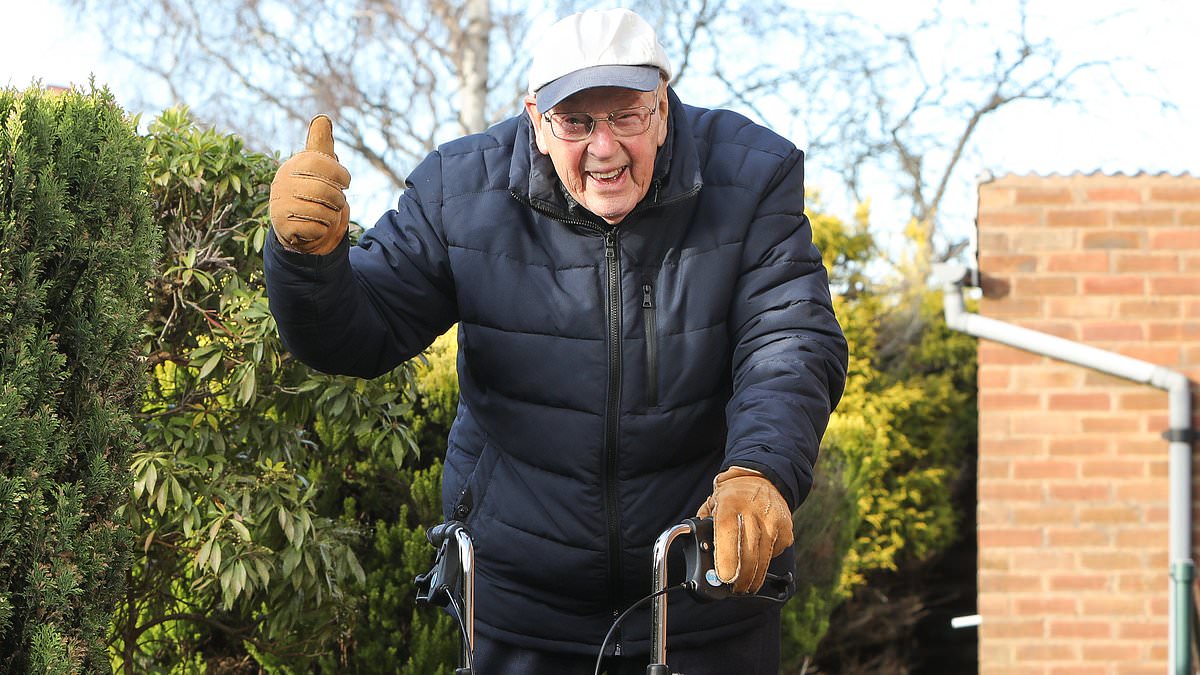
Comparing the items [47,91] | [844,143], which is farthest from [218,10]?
[47,91]

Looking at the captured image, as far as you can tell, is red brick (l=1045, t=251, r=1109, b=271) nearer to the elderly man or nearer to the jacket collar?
the elderly man

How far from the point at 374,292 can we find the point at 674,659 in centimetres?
92

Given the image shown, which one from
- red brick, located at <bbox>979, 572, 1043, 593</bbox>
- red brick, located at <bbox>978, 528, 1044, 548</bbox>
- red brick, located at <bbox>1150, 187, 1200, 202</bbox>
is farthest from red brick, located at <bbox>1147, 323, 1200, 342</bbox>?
red brick, located at <bbox>979, 572, 1043, 593</bbox>

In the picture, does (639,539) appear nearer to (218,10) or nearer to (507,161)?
(507,161)

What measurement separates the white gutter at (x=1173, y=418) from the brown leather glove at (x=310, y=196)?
4.83 metres

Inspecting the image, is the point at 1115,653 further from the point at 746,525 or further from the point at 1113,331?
the point at 746,525

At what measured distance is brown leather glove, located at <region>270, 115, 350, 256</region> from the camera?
7.66 feet

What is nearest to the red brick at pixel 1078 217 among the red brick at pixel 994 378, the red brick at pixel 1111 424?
the red brick at pixel 994 378

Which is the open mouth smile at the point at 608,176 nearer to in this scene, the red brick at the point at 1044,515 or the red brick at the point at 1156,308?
the red brick at the point at 1044,515

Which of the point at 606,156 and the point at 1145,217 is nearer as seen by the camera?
the point at 606,156

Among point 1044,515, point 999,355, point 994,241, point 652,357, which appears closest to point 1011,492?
point 1044,515

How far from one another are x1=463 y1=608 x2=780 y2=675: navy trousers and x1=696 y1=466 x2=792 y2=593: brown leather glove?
52 cm

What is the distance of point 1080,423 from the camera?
6648mm

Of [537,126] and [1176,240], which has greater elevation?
[1176,240]
